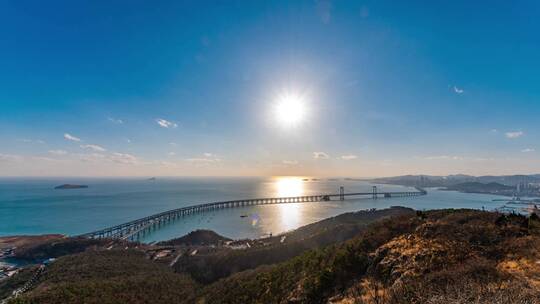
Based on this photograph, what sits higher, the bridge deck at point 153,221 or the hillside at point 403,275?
the hillside at point 403,275

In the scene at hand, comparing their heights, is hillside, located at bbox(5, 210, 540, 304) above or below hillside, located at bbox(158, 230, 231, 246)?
above

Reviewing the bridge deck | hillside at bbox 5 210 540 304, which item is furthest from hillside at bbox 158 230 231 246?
hillside at bbox 5 210 540 304

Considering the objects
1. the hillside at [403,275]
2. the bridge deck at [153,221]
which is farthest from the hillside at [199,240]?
the hillside at [403,275]

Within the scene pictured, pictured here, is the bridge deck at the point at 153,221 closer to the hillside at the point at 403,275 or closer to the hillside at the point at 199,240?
the hillside at the point at 199,240

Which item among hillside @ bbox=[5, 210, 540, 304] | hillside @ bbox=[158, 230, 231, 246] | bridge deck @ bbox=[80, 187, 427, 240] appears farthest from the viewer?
bridge deck @ bbox=[80, 187, 427, 240]

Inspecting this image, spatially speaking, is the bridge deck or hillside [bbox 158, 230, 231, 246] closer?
hillside [bbox 158, 230, 231, 246]

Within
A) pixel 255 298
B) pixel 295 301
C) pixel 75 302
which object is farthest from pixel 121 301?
pixel 295 301

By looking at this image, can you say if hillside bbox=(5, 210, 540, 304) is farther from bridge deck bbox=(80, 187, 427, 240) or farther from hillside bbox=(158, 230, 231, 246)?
bridge deck bbox=(80, 187, 427, 240)

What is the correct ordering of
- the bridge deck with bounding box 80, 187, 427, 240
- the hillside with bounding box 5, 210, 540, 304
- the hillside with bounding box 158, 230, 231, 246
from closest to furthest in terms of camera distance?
the hillside with bounding box 5, 210, 540, 304 < the hillside with bounding box 158, 230, 231, 246 < the bridge deck with bounding box 80, 187, 427, 240

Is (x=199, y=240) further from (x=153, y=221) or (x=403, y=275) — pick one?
(x=403, y=275)
